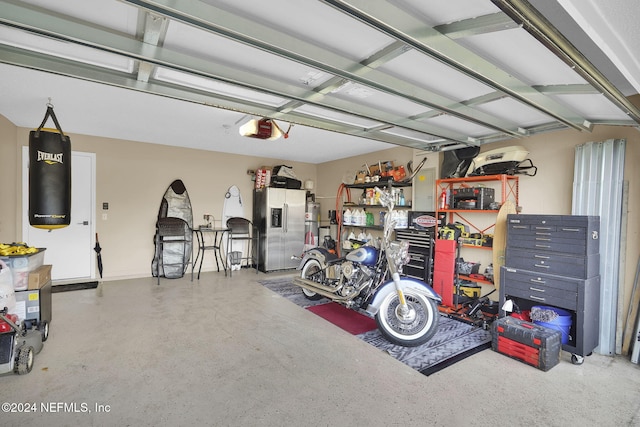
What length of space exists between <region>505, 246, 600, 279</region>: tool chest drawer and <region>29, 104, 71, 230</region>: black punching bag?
15.2 ft

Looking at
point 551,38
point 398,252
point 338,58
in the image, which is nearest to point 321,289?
point 398,252

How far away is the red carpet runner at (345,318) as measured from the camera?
3500 mm

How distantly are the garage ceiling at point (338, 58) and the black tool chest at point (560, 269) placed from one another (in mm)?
1027

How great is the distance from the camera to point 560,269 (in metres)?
2.99

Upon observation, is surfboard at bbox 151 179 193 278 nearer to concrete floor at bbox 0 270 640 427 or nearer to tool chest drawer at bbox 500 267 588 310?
concrete floor at bbox 0 270 640 427

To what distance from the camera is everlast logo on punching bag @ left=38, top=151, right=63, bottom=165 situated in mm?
2650

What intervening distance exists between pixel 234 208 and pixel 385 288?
438cm

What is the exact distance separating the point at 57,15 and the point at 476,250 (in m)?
4.83

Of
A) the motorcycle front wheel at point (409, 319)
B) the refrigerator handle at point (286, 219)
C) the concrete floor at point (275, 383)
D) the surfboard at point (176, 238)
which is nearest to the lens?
the concrete floor at point (275, 383)

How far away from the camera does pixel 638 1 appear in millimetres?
1338

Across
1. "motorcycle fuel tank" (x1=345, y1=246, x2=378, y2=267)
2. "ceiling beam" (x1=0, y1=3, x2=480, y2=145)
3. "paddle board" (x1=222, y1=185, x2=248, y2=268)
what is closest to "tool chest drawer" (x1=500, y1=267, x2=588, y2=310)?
"motorcycle fuel tank" (x1=345, y1=246, x2=378, y2=267)

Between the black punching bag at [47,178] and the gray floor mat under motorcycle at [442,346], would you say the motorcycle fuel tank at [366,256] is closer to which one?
the gray floor mat under motorcycle at [442,346]

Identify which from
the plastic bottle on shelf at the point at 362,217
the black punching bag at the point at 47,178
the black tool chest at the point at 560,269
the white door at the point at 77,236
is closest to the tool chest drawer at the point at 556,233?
the black tool chest at the point at 560,269

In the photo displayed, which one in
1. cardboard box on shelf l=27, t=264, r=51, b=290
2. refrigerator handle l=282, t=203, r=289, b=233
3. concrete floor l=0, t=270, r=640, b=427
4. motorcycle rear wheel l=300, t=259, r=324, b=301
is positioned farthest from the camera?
refrigerator handle l=282, t=203, r=289, b=233
